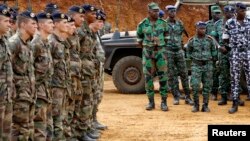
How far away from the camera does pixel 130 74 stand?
46.2 ft

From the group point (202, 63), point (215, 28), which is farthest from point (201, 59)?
point (215, 28)

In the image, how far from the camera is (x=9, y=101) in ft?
18.7

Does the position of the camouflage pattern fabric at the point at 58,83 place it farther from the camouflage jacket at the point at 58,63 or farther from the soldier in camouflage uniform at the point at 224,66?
the soldier in camouflage uniform at the point at 224,66

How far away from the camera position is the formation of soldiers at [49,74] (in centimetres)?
575

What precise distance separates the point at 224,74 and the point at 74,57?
5.09m

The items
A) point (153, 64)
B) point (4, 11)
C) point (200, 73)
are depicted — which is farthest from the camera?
point (153, 64)

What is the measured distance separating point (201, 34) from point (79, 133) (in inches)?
146

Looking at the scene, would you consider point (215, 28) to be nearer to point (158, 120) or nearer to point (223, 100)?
point (223, 100)

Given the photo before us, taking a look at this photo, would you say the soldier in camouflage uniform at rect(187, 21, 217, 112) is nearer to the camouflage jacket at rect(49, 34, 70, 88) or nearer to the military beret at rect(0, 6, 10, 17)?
the camouflage jacket at rect(49, 34, 70, 88)

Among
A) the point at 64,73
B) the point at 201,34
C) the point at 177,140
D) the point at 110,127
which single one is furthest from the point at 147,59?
the point at 64,73

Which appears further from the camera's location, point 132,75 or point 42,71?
point 132,75

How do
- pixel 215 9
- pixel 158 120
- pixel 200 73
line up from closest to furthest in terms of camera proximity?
pixel 158 120 < pixel 200 73 < pixel 215 9

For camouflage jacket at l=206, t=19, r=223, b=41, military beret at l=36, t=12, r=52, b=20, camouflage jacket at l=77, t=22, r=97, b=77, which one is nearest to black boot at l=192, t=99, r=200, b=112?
camouflage jacket at l=206, t=19, r=223, b=41

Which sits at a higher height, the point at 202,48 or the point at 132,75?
the point at 202,48
